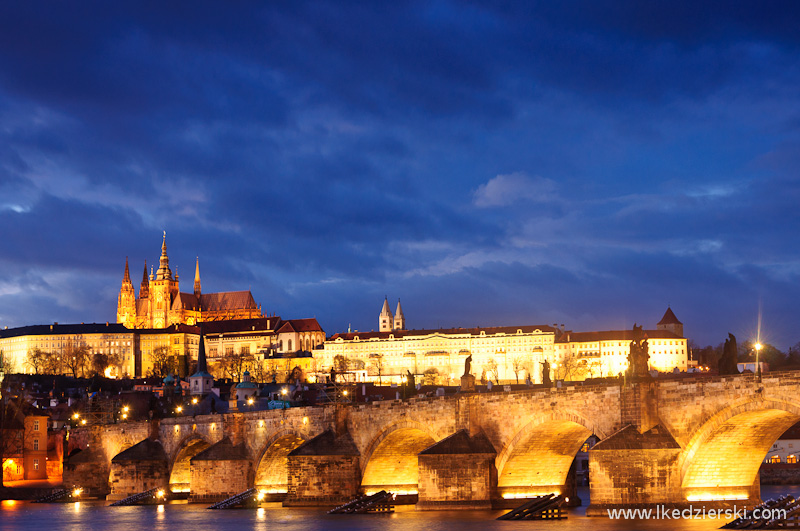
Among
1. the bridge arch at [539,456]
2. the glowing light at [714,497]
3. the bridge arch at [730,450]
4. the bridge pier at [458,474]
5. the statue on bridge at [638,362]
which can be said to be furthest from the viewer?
the bridge pier at [458,474]

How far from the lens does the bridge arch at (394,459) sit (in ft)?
174

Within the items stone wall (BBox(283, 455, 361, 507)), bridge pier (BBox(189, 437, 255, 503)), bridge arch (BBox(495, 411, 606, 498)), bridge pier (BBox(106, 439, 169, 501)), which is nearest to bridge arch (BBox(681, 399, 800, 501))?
bridge arch (BBox(495, 411, 606, 498))

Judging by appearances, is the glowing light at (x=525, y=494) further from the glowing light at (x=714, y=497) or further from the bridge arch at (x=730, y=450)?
the bridge arch at (x=730, y=450)

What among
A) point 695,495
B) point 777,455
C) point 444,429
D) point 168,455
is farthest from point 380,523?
point 777,455

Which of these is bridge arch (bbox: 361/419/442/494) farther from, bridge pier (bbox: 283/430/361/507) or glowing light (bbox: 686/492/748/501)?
glowing light (bbox: 686/492/748/501)

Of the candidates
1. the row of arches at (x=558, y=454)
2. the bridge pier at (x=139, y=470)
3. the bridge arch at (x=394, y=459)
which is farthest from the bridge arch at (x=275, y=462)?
the bridge pier at (x=139, y=470)

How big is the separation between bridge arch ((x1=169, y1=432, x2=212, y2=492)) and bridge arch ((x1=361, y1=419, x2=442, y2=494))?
2025 centimetres

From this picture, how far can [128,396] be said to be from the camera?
419 feet

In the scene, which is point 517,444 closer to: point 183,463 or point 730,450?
point 730,450

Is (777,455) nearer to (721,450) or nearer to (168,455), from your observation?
(168,455)

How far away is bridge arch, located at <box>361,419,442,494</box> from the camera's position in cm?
5304

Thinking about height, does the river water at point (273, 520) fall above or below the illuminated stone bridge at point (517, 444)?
below

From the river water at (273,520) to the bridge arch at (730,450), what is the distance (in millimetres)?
1443

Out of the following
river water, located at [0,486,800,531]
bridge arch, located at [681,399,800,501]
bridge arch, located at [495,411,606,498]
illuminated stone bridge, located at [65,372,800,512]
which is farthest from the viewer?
bridge arch, located at [495,411,606,498]
